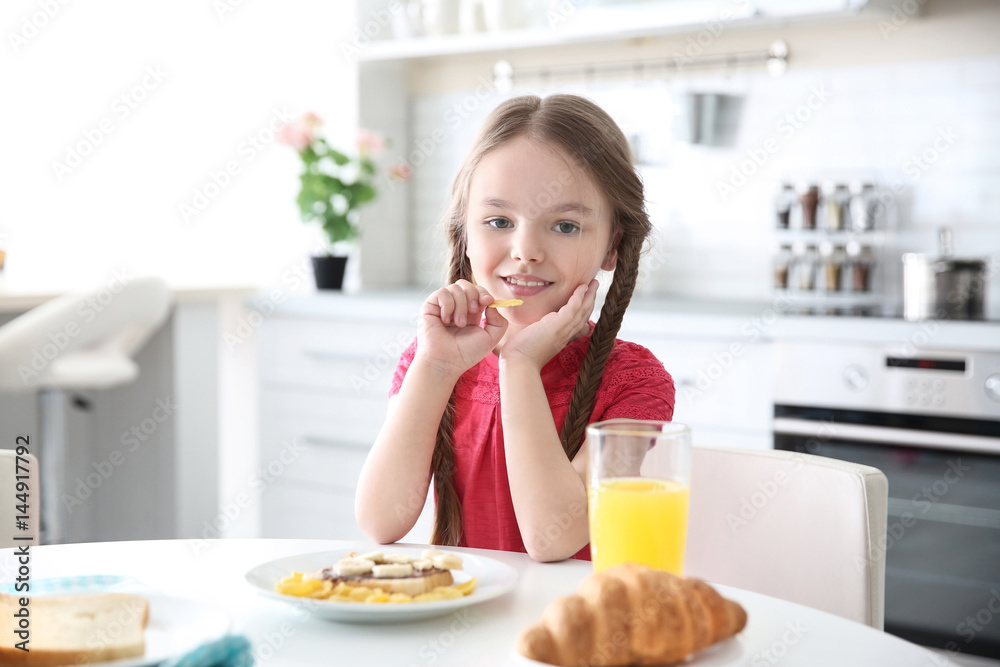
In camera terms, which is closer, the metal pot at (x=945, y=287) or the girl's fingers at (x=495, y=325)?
the girl's fingers at (x=495, y=325)

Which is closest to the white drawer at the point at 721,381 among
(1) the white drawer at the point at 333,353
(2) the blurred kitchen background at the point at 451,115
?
(2) the blurred kitchen background at the point at 451,115

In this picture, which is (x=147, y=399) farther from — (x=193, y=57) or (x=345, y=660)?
(x=345, y=660)

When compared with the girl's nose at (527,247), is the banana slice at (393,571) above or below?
below

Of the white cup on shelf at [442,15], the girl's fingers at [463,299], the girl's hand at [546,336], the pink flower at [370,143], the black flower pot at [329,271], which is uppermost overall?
the white cup on shelf at [442,15]

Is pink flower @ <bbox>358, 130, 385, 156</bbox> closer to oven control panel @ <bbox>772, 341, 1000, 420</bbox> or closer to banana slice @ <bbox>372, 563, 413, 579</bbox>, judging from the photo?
oven control panel @ <bbox>772, 341, 1000, 420</bbox>

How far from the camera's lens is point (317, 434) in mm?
3023

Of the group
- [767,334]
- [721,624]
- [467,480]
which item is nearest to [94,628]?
[721,624]

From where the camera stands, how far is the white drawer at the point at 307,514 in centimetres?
298

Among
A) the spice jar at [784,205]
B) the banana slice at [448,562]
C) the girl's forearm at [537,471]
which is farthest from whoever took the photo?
the spice jar at [784,205]

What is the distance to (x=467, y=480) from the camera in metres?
1.25

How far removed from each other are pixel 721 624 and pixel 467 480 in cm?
66

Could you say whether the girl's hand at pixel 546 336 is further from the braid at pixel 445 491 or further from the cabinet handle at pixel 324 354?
the cabinet handle at pixel 324 354

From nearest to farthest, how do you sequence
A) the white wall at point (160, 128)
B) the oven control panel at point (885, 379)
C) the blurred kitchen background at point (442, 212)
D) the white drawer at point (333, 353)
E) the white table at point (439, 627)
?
the white table at point (439, 627), the oven control panel at point (885, 379), the blurred kitchen background at point (442, 212), the white drawer at point (333, 353), the white wall at point (160, 128)

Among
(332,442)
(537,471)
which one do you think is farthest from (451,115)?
(537,471)
